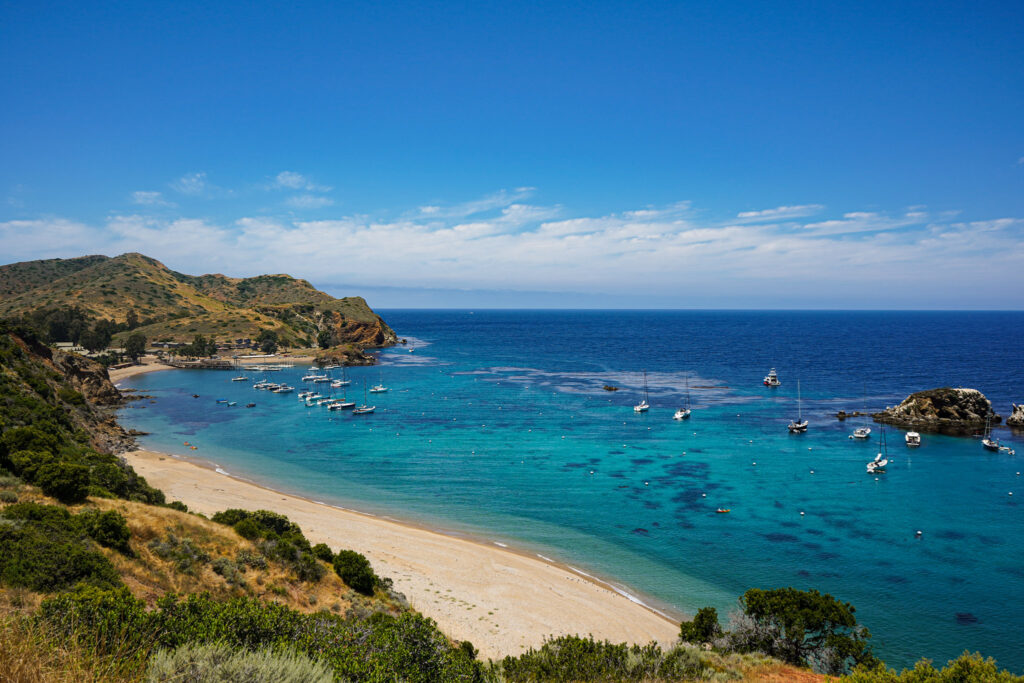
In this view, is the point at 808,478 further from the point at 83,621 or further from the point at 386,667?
the point at 83,621

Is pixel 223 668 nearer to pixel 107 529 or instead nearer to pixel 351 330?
pixel 107 529

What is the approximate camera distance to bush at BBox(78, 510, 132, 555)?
19297 millimetres

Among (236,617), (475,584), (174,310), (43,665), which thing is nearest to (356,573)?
(475,584)

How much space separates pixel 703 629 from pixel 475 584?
12472 millimetres

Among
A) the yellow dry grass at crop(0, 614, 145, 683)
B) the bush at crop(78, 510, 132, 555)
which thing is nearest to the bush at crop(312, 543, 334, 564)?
the bush at crop(78, 510, 132, 555)

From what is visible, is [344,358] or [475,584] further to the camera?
[344,358]

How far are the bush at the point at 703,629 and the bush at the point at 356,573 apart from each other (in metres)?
13.4

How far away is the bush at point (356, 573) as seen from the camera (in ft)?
77.6

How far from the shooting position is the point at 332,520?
37.2 m

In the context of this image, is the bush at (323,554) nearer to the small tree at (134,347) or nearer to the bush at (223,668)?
the bush at (223,668)

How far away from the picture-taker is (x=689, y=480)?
47.8 metres

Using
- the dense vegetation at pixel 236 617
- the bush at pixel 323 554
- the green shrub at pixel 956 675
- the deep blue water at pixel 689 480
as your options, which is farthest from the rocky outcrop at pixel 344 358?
the green shrub at pixel 956 675

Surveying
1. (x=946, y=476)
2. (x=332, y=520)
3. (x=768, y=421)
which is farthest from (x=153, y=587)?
(x=768, y=421)

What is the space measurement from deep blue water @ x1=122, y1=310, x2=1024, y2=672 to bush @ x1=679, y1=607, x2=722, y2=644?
6.41m
